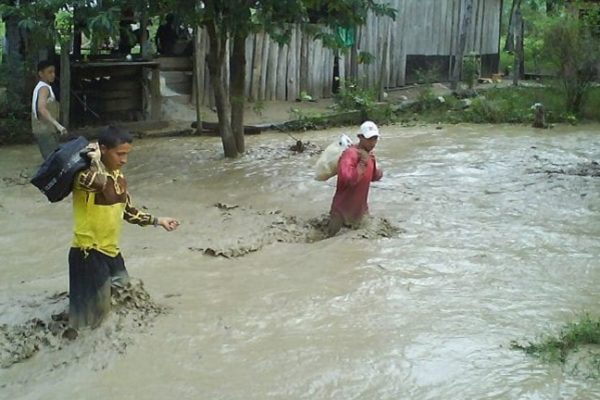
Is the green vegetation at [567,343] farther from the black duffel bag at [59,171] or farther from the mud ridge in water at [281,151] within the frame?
the mud ridge in water at [281,151]

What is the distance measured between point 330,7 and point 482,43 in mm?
13672

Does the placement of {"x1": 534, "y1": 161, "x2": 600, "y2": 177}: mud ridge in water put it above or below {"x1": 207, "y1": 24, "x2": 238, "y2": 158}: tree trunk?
below

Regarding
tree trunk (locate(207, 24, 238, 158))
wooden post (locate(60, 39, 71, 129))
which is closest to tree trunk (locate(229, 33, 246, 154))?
tree trunk (locate(207, 24, 238, 158))

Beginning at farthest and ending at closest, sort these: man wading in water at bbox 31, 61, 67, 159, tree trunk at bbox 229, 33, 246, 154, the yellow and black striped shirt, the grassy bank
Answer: the grassy bank → tree trunk at bbox 229, 33, 246, 154 → man wading in water at bbox 31, 61, 67, 159 → the yellow and black striped shirt

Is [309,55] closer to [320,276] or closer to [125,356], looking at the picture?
[320,276]

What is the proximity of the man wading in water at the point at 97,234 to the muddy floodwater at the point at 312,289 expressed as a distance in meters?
0.18

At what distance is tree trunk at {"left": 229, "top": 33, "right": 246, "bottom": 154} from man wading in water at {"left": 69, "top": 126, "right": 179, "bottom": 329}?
6387 millimetres

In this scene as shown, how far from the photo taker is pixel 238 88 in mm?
11000

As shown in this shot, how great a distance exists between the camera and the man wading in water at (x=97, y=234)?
14.7ft

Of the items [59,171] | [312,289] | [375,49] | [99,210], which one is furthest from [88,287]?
[375,49]

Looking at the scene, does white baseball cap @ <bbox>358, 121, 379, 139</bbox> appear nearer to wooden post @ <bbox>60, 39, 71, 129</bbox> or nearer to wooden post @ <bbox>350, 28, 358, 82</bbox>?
wooden post @ <bbox>60, 39, 71, 129</bbox>

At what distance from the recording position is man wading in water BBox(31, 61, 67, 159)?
28.9 feet

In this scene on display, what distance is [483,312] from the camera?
5074 mm

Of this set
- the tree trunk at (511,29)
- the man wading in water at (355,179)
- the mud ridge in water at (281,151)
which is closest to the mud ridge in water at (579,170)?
the mud ridge in water at (281,151)
